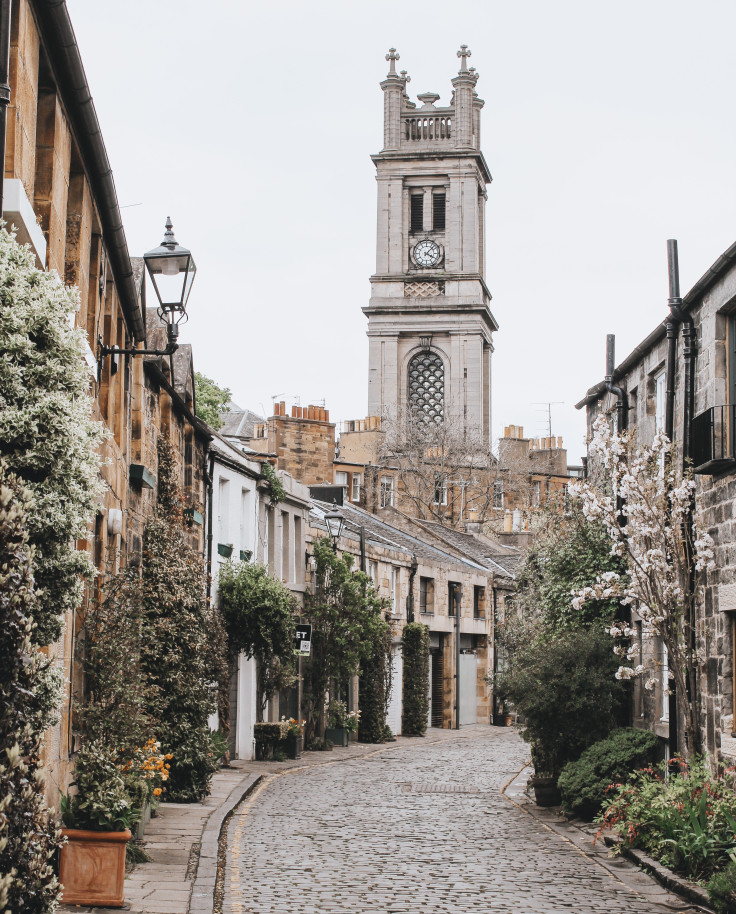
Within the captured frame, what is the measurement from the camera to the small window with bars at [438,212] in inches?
3206

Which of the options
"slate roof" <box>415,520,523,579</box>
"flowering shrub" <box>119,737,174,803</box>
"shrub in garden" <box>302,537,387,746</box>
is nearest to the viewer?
"flowering shrub" <box>119,737,174,803</box>

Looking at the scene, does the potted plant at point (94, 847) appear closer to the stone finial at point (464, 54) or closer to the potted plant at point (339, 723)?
the potted plant at point (339, 723)

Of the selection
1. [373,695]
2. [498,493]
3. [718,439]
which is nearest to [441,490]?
[498,493]

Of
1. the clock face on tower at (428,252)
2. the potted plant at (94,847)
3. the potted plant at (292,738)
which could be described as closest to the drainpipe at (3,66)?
the potted plant at (94,847)

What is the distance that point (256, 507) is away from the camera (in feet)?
91.4

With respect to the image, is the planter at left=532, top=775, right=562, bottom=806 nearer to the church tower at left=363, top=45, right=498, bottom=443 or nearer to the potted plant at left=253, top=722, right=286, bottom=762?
the potted plant at left=253, top=722, right=286, bottom=762

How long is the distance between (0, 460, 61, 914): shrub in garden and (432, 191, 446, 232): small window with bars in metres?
77.0

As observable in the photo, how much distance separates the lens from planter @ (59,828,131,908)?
10.2 m

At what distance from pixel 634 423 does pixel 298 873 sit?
9.57 m

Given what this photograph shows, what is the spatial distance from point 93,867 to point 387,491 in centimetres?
5978

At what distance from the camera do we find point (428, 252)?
81.2m

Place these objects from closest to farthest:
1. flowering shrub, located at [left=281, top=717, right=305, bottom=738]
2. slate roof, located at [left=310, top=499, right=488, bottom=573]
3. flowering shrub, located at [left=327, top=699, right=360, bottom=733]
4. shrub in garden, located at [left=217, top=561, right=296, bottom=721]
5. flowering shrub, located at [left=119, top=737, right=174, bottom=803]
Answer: flowering shrub, located at [left=119, top=737, right=174, bottom=803] < shrub in garden, located at [left=217, top=561, right=296, bottom=721] < flowering shrub, located at [left=281, top=717, right=305, bottom=738] < flowering shrub, located at [left=327, top=699, right=360, bottom=733] < slate roof, located at [left=310, top=499, right=488, bottom=573]

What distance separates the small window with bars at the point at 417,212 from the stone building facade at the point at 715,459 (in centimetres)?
6644

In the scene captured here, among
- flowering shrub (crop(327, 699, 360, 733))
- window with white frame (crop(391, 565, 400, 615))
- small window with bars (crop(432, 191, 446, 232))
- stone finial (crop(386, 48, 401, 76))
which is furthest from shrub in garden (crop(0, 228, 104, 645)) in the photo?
stone finial (crop(386, 48, 401, 76))
